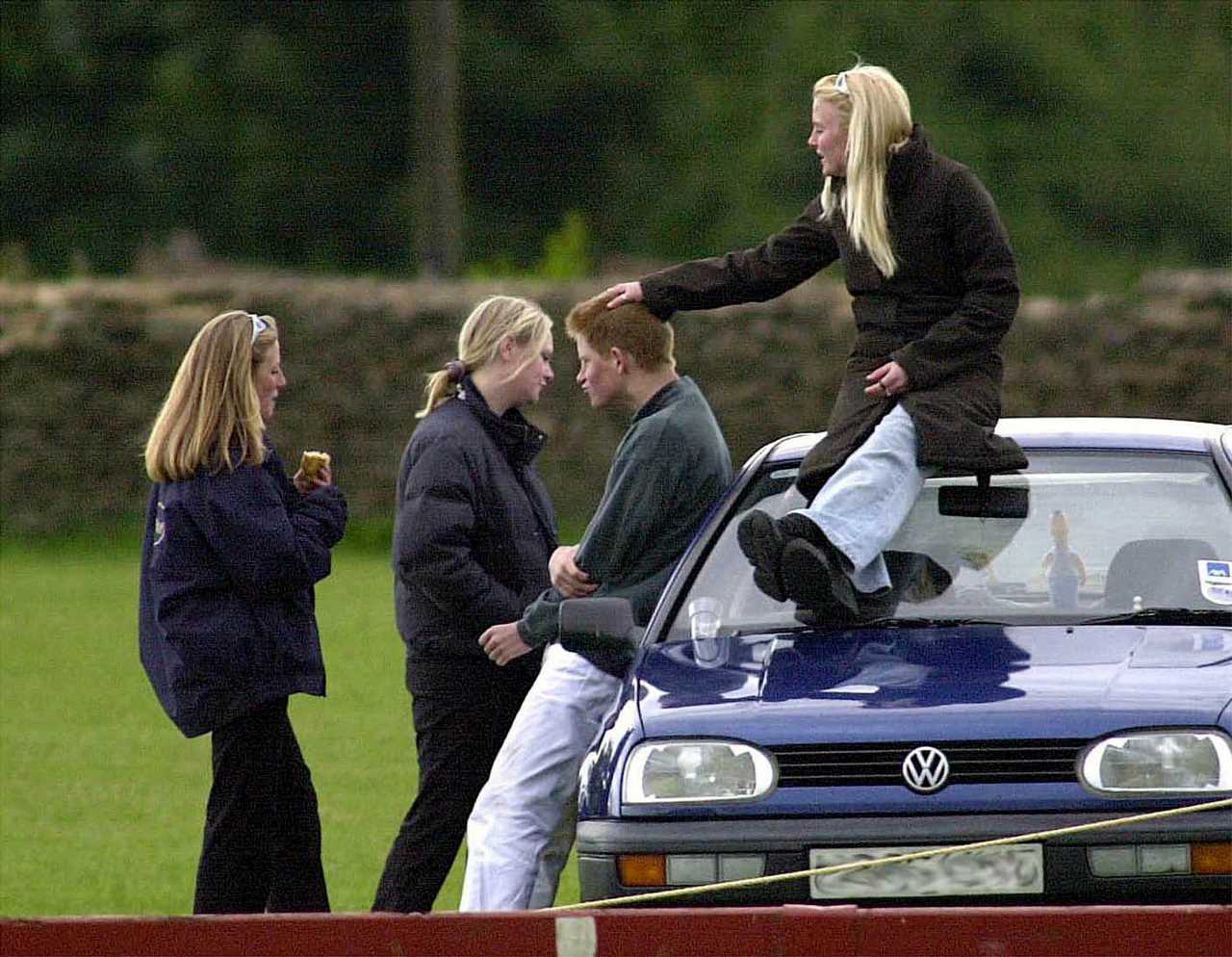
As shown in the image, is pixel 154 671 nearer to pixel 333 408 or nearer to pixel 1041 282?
pixel 333 408

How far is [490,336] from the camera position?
7.23 meters

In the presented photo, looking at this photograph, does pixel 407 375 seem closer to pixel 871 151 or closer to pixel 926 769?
pixel 871 151

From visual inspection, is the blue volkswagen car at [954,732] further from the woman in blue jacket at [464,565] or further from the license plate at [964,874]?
the woman in blue jacket at [464,565]

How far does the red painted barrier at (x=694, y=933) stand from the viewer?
14.3ft

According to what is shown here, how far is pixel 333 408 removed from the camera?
2212 cm

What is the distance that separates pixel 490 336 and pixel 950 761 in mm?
2310

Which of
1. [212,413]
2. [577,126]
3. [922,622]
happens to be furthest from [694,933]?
[577,126]

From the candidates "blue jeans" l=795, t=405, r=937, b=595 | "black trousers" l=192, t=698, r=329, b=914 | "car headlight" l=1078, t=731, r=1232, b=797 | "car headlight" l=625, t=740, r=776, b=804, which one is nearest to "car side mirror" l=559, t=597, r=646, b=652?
"blue jeans" l=795, t=405, r=937, b=595

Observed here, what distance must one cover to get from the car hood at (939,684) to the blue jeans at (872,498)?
197 millimetres

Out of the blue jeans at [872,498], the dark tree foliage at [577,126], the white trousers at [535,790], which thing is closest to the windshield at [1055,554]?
the blue jeans at [872,498]

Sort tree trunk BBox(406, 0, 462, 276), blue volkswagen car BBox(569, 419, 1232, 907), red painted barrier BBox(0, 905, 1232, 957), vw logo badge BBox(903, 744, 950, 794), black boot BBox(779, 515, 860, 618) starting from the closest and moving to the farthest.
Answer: red painted barrier BBox(0, 905, 1232, 957) → blue volkswagen car BBox(569, 419, 1232, 907) → vw logo badge BBox(903, 744, 950, 794) → black boot BBox(779, 515, 860, 618) → tree trunk BBox(406, 0, 462, 276)

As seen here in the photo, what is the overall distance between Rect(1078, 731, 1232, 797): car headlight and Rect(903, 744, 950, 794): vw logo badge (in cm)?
31

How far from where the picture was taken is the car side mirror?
248 inches

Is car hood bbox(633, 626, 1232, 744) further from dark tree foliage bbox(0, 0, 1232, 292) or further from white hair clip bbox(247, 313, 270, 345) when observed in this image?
dark tree foliage bbox(0, 0, 1232, 292)
